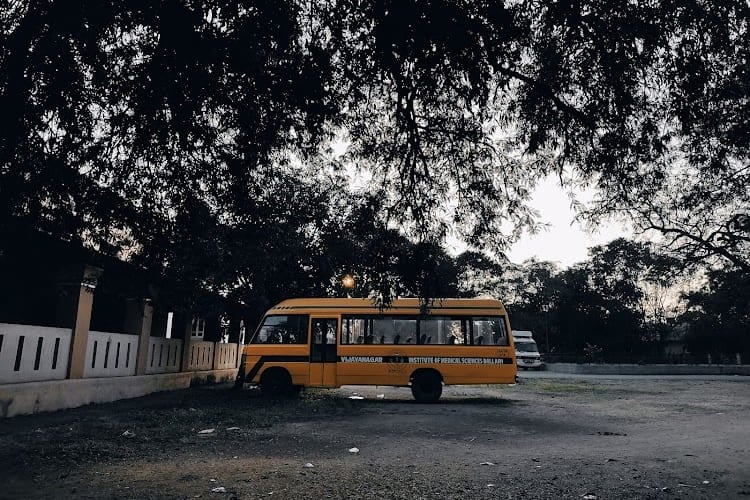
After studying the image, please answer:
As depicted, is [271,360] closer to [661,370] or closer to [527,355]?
[527,355]

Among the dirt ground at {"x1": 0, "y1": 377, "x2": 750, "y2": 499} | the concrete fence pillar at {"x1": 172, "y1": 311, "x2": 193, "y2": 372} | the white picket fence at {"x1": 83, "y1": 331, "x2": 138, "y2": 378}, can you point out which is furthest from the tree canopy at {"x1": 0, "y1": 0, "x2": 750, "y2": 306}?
the concrete fence pillar at {"x1": 172, "y1": 311, "x2": 193, "y2": 372}

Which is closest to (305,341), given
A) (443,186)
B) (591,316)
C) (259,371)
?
A: (259,371)

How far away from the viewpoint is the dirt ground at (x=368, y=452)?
5336 millimetres

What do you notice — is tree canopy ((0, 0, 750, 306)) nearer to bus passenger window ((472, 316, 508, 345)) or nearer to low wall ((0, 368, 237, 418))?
low wall ((0, 368, 237, 418))

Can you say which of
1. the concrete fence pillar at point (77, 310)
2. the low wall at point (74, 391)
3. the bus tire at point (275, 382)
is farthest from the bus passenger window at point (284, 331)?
the concrete fence pillar at point (77, 310)

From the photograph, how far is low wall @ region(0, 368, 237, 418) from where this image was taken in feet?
31.9

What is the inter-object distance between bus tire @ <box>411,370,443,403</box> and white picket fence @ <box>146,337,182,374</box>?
7322mm

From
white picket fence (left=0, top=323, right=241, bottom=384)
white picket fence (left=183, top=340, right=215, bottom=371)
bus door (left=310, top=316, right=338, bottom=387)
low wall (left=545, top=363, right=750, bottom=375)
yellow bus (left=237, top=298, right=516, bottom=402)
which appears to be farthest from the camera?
low wall (left=545, top=363, right=750, bottom=375)

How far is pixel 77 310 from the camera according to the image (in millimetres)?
11844

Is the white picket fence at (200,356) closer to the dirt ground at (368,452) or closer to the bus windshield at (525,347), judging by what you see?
the dirt ground at (368,452)

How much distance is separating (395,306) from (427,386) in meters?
2.35

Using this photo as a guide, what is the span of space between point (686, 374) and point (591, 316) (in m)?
18.2

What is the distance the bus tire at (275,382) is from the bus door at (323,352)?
78 cm

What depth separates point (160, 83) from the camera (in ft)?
18.1
